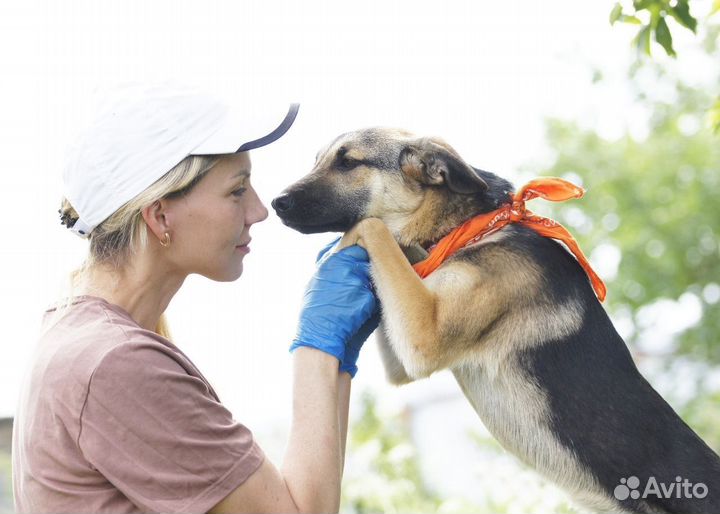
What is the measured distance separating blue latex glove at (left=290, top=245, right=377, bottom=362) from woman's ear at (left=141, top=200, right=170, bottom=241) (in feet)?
2.05

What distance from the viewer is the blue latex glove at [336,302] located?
9.12 feet

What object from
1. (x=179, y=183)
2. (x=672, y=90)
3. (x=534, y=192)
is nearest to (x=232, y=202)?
(x=179, y=183)

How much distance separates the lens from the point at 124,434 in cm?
212

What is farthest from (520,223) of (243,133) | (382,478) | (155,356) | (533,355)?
(382,478)

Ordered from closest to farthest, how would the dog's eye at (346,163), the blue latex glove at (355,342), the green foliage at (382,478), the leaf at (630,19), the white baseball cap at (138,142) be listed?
1. the white baseball cap at (138,142)
2. the blue latex glove at (355,342)
3. the leaf at (630,19)
4. the dog's eye at (346,163)
5. the green foliage at (382,478)

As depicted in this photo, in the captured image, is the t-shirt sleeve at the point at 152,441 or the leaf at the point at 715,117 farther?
the leaf at the point at 715,117

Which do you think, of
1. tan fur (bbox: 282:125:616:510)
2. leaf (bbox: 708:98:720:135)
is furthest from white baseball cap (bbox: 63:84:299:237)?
leaf (bbox: 708:98:720:135)

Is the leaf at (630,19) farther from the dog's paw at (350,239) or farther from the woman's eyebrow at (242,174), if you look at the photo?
the woman's eyebrow at (242,174)

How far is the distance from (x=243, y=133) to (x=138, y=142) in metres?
0.32

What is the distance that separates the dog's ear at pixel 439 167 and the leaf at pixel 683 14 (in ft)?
3.23

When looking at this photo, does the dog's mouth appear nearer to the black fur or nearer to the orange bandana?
the orange bandana

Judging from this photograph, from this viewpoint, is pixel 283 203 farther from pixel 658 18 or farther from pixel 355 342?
pixel 658 18

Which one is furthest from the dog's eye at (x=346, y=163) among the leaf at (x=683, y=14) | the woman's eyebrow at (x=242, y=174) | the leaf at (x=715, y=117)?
the leaf at (x=715, y=117)

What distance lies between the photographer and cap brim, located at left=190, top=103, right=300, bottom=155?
95.2 inches
